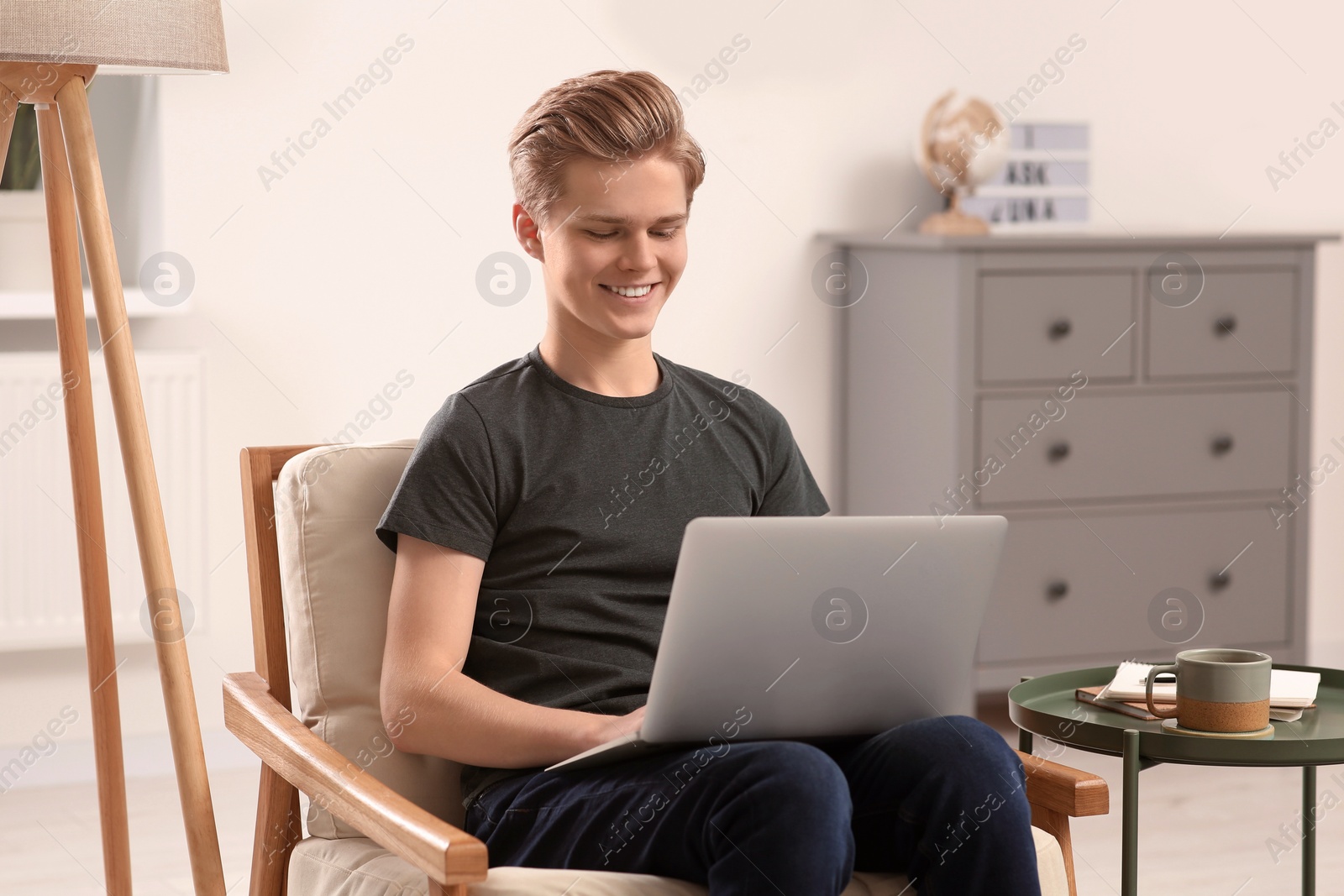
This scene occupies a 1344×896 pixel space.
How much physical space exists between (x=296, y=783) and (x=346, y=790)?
15 cm

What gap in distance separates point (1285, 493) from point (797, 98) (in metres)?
1.48

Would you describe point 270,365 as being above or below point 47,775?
above

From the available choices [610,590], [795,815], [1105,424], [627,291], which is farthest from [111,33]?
[1105,424]

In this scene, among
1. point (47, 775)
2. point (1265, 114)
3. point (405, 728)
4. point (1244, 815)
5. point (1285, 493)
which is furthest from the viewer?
point (1265, 114)

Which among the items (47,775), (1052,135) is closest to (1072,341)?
(1052,135)

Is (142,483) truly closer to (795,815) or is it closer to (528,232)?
(528,232)

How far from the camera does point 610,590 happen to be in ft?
5.53

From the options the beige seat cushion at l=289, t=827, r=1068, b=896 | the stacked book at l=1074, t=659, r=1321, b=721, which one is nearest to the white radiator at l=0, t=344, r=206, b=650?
the beige seat cushion at l=289, t=827, r=1068, b=896

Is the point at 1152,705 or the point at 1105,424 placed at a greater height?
the point at 1105,424

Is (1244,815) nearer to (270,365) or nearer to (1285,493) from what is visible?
(1285,493)

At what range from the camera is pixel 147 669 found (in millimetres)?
3348

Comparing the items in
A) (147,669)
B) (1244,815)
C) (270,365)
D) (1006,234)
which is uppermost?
(1006,234)

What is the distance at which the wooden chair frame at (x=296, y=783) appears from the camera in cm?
129

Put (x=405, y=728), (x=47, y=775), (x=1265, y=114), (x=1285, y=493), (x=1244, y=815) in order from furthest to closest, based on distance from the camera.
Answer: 1. (x=1265, y=114)
2. (x=1285, y=493)
3. (x=47, y=775)
4. (x=1244, y=815)
5. (x=405, y=728)
